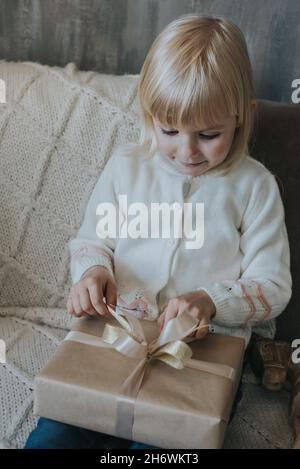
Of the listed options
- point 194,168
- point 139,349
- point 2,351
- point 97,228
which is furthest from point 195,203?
point 2,351

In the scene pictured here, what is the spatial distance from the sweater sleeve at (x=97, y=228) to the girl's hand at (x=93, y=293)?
66 mm

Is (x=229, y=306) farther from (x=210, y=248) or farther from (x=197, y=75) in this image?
(x=197, y=75)

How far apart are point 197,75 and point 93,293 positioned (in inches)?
15.6

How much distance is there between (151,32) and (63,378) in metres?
0.84

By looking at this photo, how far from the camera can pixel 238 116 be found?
102cm

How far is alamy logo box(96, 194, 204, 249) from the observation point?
3.63 feet

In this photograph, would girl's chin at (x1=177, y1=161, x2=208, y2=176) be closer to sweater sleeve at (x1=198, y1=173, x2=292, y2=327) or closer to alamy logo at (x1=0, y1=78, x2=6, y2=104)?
sweater sleeve at (x1=198, y1=173, x2=292, y2=327)

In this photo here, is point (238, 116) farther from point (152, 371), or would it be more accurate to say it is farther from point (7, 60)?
point (7, 60)

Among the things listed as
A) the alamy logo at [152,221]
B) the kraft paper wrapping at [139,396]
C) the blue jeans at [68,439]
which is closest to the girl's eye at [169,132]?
the alamy logo at [152,221]

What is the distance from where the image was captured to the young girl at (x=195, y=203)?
98cm

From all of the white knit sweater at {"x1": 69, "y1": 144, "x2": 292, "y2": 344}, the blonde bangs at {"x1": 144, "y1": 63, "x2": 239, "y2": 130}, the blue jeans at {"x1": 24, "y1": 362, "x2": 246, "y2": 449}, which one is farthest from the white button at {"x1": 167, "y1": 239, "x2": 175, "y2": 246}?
the blue jeans at {"x1": 24, "y1": 362, "x2": 246, "y2": 449}

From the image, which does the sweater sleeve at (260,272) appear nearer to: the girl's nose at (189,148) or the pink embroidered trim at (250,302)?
the pink embroidered trim at (250,302)

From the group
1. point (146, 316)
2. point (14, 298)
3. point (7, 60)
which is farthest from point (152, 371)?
point (7, 60)

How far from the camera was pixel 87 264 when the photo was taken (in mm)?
1104
